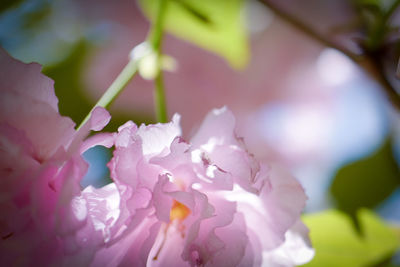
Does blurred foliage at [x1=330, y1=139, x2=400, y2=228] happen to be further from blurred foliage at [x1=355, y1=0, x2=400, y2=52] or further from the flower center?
the flower center

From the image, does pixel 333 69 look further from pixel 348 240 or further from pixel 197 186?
pixel 197 186

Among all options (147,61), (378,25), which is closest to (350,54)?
(378,25)

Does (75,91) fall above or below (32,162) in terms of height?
below

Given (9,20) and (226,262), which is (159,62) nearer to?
(226,262)

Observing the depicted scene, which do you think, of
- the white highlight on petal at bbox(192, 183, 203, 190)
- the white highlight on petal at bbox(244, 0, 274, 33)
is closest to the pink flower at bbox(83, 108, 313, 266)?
the white highlight on petal at bbox(192, 183, 203, 190)

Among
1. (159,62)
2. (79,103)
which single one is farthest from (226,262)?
(79,103)

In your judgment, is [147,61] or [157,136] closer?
[157,136]

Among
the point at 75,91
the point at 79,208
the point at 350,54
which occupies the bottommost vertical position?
the point at 75,91

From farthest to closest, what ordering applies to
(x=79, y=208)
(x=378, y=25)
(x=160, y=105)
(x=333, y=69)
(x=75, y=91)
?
(x=333, y=69)
(x=75, y=91)
(x=378, y=25)
(x=160, y=105)
(x=79, y=208)
